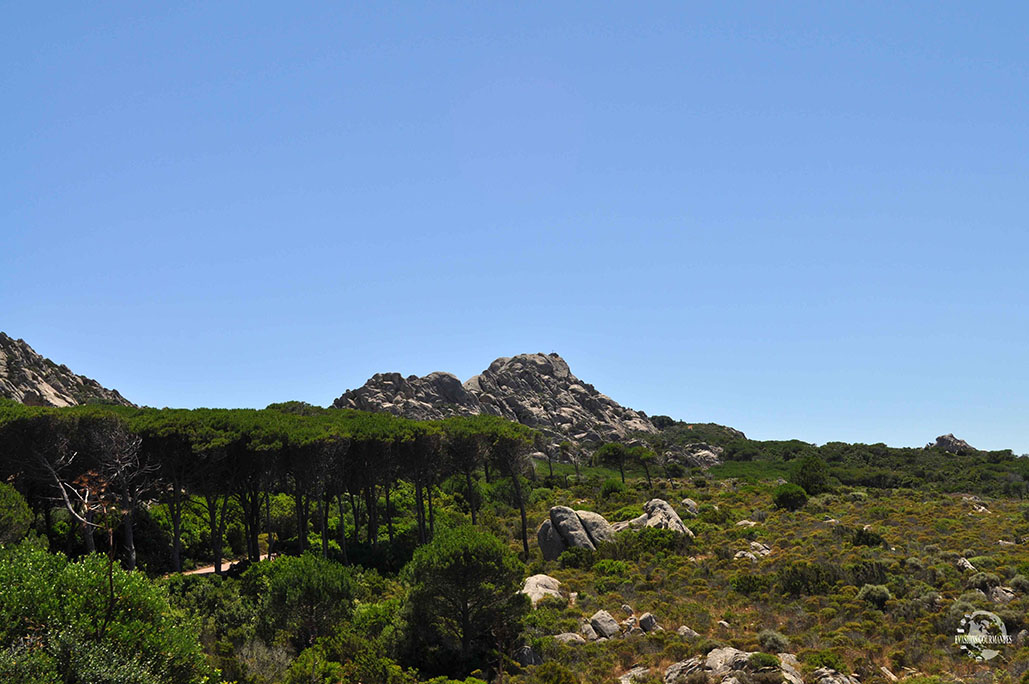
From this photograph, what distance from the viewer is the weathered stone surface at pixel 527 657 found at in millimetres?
26627

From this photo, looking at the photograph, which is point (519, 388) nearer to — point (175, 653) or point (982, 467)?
point (982, 467)

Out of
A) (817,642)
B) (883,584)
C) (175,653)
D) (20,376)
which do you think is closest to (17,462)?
(175,653)

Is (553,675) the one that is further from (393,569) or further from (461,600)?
(393,569)

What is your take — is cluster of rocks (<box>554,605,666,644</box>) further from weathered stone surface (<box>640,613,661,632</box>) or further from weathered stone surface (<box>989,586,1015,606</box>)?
weathered stone surface (<box>989,586,1015,606</box>)

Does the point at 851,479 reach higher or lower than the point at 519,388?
lower

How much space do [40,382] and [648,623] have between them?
9208cm

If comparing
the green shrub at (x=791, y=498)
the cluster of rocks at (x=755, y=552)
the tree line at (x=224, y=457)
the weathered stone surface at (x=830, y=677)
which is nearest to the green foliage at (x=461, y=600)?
the weathered stone surface at (x=830, y=677)

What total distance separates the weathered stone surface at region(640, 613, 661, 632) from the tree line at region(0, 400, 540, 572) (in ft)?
63.8

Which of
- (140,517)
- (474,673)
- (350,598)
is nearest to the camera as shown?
(474,673)

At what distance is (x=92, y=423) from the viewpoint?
3734 centimetres

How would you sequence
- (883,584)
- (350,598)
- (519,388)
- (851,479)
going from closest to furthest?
(350,598) → (883,584) → (851,479) → (519,388)

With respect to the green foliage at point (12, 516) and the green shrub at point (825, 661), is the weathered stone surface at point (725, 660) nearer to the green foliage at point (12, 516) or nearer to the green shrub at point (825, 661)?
the green shrub at point (825, 661)

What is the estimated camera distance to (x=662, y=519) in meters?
48.2

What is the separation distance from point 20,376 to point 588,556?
81856mm
